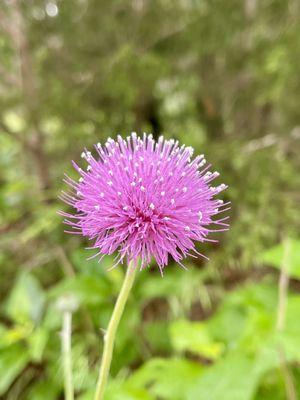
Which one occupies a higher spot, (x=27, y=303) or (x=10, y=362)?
(x=27, y=303)

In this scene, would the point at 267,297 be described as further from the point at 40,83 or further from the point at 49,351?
the point at 40,83

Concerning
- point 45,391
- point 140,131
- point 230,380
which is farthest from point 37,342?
point 140,131

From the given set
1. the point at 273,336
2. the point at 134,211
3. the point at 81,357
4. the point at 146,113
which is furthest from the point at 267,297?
the point at 146,113

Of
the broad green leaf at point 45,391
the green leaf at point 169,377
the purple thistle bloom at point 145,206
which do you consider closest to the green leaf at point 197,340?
the green leaf at point 169,377

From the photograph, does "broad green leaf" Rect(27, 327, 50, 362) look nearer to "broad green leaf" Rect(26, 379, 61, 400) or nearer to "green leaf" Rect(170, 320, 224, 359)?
"broad green leaf" Rect(26, 379, 61, 400)

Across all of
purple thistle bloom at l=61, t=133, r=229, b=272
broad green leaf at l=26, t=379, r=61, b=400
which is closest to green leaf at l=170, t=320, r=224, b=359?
broad green leaf at l=26, t=379, r=61, b=400

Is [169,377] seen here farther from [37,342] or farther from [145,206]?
[145,206]

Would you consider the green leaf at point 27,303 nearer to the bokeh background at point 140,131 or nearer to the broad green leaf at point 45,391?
the bokeh background at point 140,131
